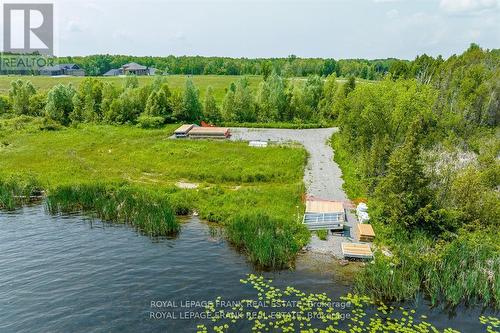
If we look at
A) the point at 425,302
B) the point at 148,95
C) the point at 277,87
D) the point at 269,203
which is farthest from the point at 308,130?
the point at 425,302

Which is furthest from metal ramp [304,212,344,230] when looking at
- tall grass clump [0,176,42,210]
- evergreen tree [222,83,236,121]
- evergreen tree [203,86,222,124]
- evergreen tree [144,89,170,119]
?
evergreen tree [144,89,170,119]

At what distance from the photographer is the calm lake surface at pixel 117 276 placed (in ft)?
82.5

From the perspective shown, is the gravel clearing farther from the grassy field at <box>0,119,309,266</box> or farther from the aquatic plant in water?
the aquatic plant in water

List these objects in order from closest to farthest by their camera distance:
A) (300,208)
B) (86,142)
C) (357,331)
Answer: (357,331)
(300,208)
(86,142)

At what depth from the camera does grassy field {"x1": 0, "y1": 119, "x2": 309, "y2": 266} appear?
3766 cm

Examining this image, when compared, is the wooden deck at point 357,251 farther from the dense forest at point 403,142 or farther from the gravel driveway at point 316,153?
the gravel driveway at point 316,153

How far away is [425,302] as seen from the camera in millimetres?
27203

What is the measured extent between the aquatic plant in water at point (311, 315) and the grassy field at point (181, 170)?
4957mm

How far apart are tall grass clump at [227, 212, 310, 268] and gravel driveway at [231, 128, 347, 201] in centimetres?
1053

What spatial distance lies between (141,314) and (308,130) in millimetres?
64232

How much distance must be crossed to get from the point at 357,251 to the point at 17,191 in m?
39.1

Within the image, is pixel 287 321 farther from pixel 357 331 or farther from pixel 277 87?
pixel 277 87

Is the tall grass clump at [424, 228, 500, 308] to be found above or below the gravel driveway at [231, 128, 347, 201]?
below

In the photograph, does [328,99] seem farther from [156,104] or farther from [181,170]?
[181,170]
